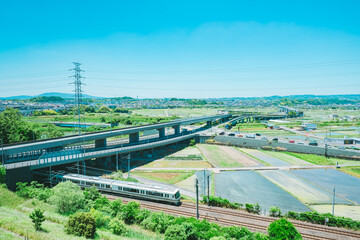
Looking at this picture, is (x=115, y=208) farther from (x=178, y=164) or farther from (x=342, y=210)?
(x=342, y=210)

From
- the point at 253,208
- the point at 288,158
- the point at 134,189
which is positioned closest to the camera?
the point at 253,208

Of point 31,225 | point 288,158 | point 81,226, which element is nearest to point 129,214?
point 81,226

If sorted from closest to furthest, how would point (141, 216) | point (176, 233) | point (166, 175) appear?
1. point (176, 233)
2. point (141, 216)
3. point (166, 175)

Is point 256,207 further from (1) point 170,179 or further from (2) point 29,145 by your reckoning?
(2) point 29,145

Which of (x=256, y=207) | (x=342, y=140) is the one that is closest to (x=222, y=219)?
(x=256, y=207)

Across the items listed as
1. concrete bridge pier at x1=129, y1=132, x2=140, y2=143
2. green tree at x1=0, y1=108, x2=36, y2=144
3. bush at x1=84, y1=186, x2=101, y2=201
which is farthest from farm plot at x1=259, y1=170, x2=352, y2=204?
green tree at x1=0, y1=108, x2=36, y2=144

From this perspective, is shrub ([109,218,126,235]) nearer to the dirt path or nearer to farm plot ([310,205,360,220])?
farm plot ([310,205,360,220])

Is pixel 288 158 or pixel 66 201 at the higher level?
pixel 66 201
